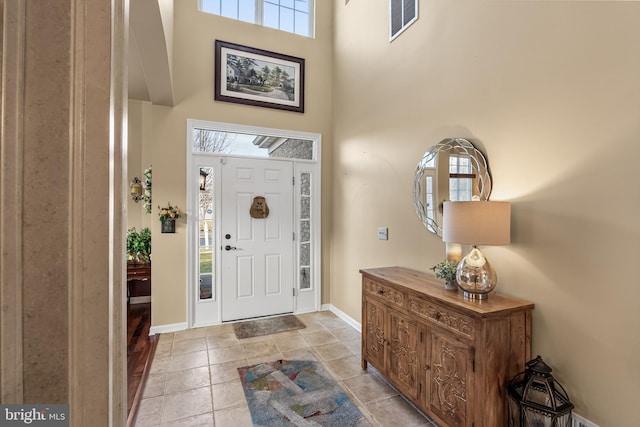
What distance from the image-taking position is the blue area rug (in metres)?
2.11

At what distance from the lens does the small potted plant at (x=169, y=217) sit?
354 centimetres

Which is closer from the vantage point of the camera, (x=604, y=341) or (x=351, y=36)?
(x=604, y=341)

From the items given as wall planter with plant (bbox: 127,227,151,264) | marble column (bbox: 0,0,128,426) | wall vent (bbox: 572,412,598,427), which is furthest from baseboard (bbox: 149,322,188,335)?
wall vent (bbox: 572,412,598,427)

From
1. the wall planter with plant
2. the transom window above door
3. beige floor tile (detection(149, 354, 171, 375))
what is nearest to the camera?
beige floor tile (detection(149, 354, 171, 375))

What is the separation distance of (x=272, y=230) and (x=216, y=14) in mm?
2763

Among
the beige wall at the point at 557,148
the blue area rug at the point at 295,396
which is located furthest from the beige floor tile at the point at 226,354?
the beige wall at the point at 557,148

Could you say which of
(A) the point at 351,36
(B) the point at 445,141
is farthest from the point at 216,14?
(B) the point at 445,141

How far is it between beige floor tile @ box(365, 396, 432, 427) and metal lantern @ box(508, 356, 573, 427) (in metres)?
0.67

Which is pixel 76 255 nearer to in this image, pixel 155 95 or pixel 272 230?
pixel 155 95

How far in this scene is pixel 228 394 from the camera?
7.91 feet

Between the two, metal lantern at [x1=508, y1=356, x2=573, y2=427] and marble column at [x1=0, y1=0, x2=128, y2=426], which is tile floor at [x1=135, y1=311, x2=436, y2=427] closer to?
metal lantern at [x1=508, y1=356, x2=573, y2=427]

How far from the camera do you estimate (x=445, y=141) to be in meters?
2.41

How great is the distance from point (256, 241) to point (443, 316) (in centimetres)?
267

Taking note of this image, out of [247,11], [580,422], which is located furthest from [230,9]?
[580,422]
